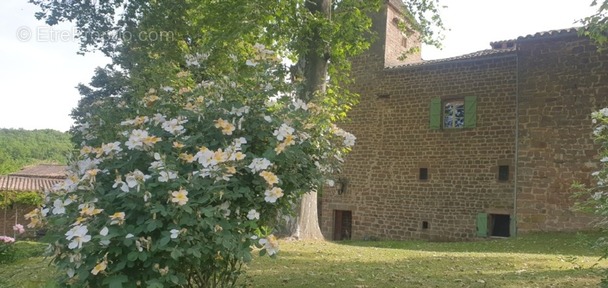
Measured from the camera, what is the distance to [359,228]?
1761 centimetres

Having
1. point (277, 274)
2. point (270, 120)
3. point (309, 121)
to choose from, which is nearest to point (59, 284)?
point (270, 120)

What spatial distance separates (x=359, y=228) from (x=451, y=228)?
128 inches

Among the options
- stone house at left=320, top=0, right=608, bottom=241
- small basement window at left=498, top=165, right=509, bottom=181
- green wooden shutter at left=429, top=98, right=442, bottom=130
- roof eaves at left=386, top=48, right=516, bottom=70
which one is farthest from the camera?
green wooden shutter at left=429, top=98, right=442, bottom=130

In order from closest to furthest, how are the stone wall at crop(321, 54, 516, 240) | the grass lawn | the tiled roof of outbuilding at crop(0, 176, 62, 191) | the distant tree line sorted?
the grass lawn
the stone wall at crop(321, 54, 516, 240)
the tiled roof of outbuilding at crop(0, 176, 62, 191)
the distant tree line

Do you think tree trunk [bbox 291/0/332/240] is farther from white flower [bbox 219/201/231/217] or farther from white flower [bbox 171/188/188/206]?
white flower [bbox 171/188/188/206]

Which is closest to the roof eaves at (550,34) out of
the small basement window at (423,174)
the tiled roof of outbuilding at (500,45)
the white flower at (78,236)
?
the tiled roof of outbuilding at (500,45)

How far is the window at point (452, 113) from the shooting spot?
1551 cm

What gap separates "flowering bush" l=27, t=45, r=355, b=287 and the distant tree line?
4466cm

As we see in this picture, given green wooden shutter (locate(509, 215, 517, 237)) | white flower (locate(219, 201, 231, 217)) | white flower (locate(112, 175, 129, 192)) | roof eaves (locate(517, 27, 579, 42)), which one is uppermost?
roof eaves (locate(517, 27, 579, 42))

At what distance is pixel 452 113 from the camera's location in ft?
52.7

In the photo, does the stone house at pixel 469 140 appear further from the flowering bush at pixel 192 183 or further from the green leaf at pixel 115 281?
the green leaf at pixel 115 281

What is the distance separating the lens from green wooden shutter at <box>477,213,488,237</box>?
14773 millimetres

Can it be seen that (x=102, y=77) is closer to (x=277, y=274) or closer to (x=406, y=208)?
(x=406, y=208)

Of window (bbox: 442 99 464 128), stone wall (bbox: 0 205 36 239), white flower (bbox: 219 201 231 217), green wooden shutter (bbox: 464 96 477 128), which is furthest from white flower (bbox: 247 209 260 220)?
stone wall (bbox: 0 205 36 239)
